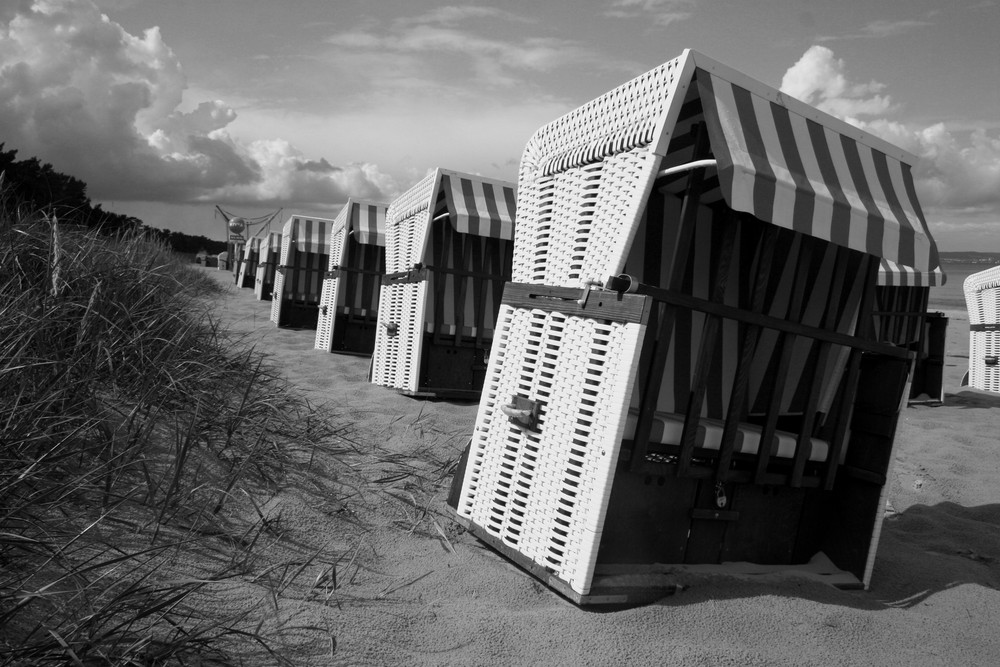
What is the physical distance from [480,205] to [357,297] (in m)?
3.75

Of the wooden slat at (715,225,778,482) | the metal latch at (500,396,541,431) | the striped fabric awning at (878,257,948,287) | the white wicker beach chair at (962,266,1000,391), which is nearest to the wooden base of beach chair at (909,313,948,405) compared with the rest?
the white wicker beach chair at (962,266,1000,391)

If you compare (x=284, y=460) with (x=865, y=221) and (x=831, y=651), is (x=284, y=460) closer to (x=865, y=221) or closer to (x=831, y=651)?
(x=831, y=651)

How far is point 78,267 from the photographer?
415 cm

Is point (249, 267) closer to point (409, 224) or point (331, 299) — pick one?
point (331, 299)

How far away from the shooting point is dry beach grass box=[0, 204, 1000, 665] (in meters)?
2.17

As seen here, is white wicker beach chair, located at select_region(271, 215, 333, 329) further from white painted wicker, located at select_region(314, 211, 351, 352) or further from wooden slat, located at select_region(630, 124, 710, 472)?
wooden slat, located at select_region(630, 124, 710, 472)

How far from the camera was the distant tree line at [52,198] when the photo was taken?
4.80 m

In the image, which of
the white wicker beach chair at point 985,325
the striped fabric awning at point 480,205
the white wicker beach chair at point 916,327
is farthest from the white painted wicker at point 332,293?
the white wicker beach chair at point 985,325

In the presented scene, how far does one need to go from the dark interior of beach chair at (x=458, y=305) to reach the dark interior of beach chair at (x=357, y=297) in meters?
2.85

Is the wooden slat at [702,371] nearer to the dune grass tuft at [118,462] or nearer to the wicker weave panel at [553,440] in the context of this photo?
the wicker weave panel at [553,440]

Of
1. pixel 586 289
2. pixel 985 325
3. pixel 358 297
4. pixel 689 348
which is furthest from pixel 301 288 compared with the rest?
pixel 586 289

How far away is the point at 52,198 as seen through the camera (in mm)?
5312

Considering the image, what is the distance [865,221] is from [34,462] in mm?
3269

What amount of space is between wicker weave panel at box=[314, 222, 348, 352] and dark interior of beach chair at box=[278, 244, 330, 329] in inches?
98.9
